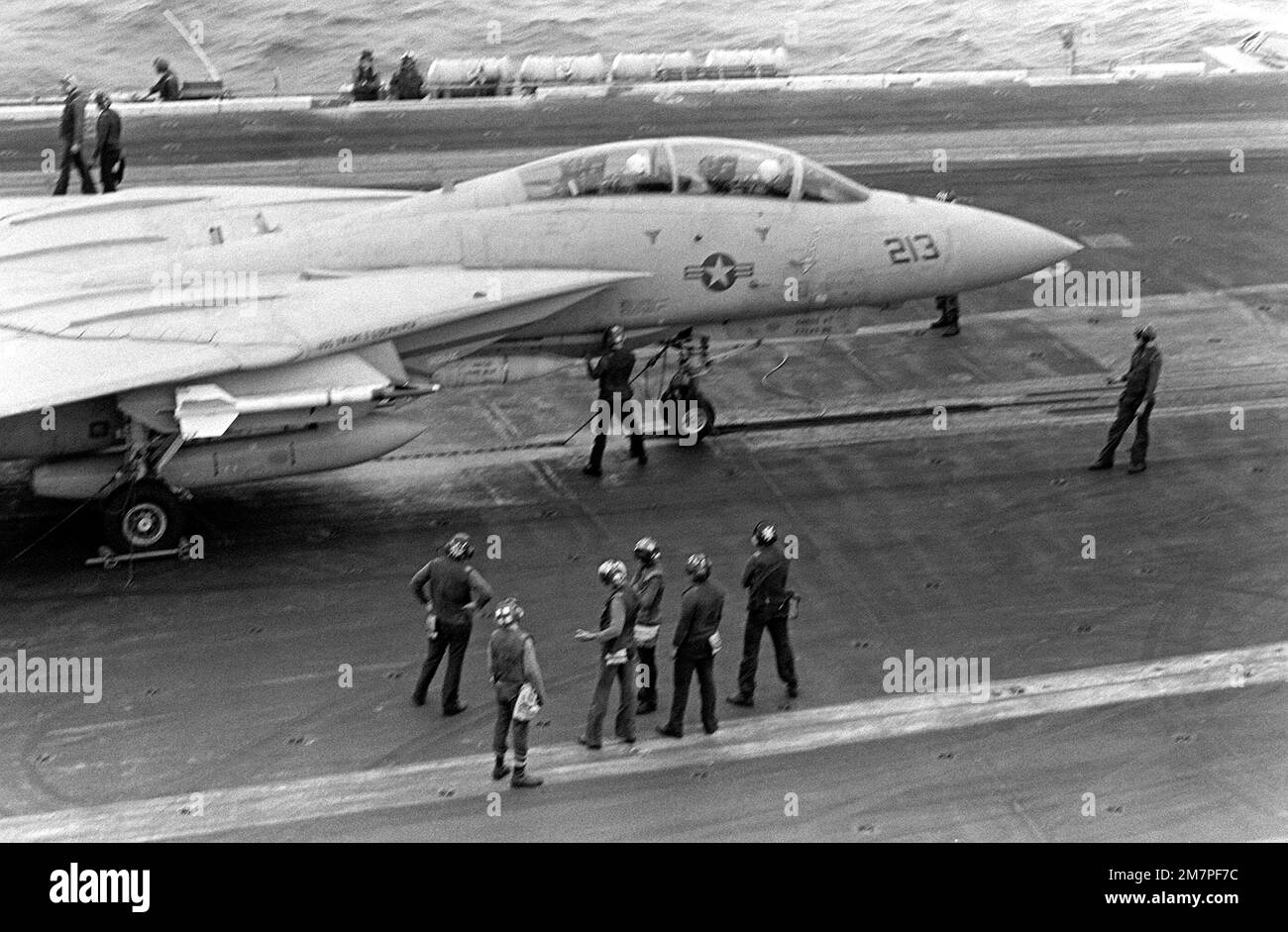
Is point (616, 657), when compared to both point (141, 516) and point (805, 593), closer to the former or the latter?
point (805, 593)

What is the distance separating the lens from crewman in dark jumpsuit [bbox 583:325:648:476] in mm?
19266

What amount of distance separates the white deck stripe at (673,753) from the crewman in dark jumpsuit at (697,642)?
0.26 meters

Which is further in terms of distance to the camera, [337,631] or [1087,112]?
[1087,112]

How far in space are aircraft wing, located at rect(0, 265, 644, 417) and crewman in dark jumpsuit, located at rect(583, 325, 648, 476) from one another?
2.00ft

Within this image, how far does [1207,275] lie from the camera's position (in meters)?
26.0

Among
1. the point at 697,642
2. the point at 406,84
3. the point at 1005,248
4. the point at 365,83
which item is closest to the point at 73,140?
the point at 365,83

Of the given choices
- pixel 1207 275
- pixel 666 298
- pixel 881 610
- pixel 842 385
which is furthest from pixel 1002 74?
pixel 881 610

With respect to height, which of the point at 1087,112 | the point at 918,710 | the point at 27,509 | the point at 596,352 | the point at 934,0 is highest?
the point at 934,0

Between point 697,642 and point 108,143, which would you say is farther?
point 108,143

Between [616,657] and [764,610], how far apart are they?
141cm

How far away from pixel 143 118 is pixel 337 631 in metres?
18.2

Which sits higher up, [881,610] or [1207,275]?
[1207,275]

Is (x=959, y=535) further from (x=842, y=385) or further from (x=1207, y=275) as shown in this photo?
(x=1207, y=275)

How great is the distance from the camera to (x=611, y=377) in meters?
19.3
